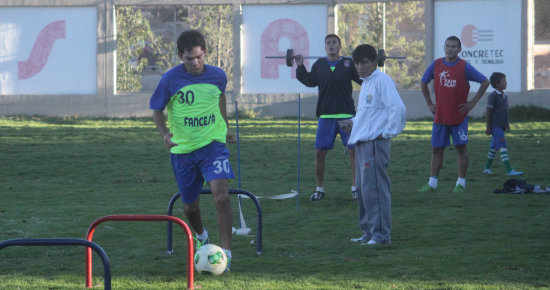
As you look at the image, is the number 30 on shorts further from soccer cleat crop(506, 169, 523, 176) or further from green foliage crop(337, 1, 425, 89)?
green foliage crop(337, 1, 425, 89)

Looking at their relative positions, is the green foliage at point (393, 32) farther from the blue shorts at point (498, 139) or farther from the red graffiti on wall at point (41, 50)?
the blue shorts at point (498, 139)

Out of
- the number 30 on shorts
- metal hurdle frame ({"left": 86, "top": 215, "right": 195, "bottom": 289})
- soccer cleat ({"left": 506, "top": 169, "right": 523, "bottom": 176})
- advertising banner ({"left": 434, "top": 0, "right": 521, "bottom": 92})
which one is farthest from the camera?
advertising banner ({"left": 434, "top": 0, "right": 521, "bottom": 92})

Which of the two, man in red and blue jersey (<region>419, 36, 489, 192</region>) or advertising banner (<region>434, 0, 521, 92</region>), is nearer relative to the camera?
man in red and blue jersey (<region>419, 36, 489, 192</region>)

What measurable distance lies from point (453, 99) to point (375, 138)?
12.4 feet

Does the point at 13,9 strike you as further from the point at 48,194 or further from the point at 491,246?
the point at 491,246

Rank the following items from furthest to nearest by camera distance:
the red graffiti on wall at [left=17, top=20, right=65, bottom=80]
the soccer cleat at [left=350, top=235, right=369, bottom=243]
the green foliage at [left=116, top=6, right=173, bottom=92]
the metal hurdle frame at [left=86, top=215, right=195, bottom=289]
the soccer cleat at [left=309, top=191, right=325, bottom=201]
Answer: the green foliage at [left=116, top=6, right=173, bottom=92], the red graffiti on wall at [left=17, top=20, right=65, bottom=80], the soccer cleat at [left=309, top=191, right=325, bottom=201], the soccer cleat at [left=350, top=235, right=369, bottom=243], the metal hurdle frame at [left=86, top=215, right=195, bottom=289]

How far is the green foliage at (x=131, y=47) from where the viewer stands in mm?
29328

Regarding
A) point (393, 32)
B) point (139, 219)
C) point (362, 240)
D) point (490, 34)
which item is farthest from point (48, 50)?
point (139, 219)

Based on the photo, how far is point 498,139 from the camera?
1336 cm

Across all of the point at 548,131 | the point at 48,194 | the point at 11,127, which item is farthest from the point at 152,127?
the point at 48,194

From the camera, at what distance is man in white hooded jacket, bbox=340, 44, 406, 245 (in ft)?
24.5

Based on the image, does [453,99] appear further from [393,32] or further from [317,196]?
[393,32]

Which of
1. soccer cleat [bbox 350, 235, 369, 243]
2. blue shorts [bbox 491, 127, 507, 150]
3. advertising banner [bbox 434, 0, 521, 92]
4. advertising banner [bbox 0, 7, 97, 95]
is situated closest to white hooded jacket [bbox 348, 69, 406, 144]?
soccer cleat [bbox 350, 235, 369, 243]

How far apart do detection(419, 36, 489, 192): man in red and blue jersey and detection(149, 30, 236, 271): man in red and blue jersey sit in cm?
490
